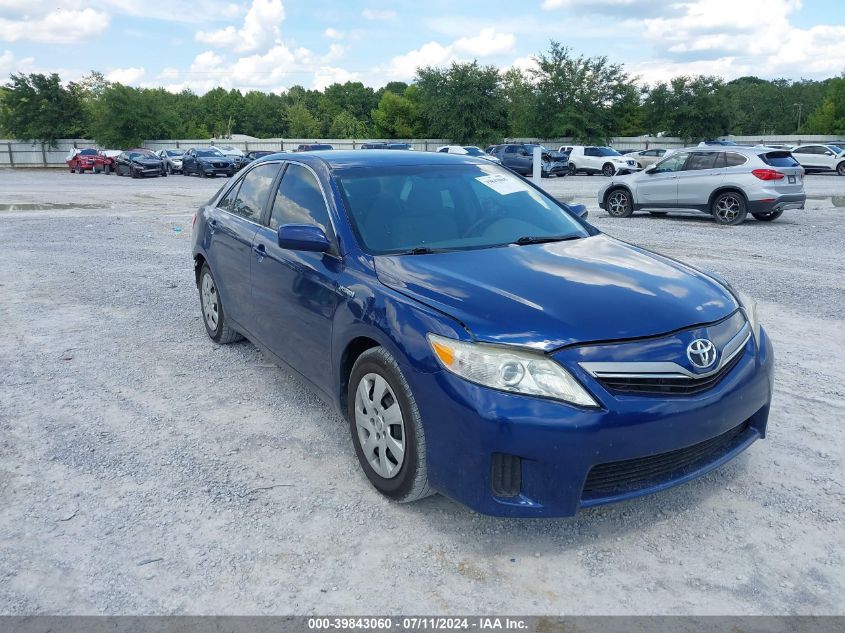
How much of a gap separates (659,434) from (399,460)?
1.14m

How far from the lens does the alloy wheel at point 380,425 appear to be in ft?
10.5

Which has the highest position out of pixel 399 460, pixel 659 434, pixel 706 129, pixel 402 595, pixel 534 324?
pixel 706 129

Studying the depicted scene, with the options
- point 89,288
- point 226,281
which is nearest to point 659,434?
point 226,281

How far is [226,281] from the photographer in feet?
17.5

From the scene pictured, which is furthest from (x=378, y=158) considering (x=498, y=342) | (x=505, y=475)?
(x=505, y=475)

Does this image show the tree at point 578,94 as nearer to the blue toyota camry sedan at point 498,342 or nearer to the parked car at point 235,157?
the parked car at point 235,157

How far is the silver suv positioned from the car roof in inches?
428

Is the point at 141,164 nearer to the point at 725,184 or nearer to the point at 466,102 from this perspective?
the point at 466,102

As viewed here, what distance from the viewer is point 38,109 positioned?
56.6m

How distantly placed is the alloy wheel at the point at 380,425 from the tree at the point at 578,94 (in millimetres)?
50052

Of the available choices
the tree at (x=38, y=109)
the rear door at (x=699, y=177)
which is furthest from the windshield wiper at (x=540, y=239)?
the tree at (x=38, y=109)

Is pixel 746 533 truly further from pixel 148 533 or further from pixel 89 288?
pixel 89 288

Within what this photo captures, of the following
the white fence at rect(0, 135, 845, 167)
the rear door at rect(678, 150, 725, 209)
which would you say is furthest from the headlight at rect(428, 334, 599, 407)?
the white fence at rect(0, 135, 845, 167)

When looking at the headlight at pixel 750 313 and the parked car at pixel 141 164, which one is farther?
the parked car at pixel 141 164
